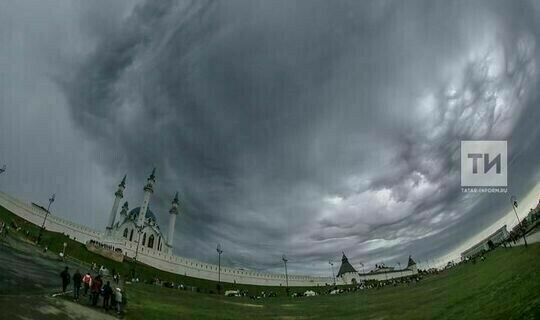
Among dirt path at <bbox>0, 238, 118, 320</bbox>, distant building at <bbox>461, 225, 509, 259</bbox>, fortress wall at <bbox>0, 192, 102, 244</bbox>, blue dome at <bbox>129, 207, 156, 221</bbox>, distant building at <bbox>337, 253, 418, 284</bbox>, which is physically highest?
blue dome at <bbox>129, 207, 156, 221</bbox>

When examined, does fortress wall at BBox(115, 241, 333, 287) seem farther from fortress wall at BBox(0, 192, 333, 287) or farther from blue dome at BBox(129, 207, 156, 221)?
blue dome at BBox(129, 207, 156, 221)

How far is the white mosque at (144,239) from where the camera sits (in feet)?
257

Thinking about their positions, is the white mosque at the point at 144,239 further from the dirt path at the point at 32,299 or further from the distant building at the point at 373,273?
the dirt path at the point at 32,299

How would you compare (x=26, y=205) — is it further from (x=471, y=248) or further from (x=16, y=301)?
(x=471, y=248)

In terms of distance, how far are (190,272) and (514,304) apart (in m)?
93.9

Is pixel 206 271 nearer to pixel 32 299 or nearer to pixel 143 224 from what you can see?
pixel 143 224

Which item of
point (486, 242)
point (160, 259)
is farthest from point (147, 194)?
point (486, 242)

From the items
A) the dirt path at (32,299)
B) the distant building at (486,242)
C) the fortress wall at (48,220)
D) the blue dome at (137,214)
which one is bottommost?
the dirt path at (32,299)

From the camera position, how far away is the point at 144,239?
10925 cm

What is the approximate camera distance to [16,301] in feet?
45.6

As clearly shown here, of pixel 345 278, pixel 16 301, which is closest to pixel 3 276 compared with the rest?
pixel 16 301

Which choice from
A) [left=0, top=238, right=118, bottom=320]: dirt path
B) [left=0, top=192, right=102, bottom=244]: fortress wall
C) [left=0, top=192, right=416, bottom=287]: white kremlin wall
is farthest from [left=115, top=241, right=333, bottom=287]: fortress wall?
[left=0, top=238, right=118, bottom=320]: dirt path

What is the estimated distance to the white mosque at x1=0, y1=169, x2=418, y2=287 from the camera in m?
78.2

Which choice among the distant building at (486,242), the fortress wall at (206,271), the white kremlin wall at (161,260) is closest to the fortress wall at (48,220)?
the white kremlin wall at (161,260)
